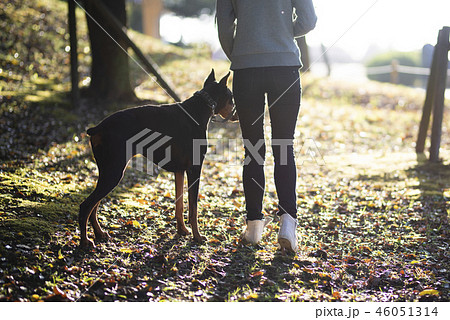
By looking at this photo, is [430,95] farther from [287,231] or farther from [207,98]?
[287,231]

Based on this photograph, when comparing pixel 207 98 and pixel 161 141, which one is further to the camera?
pixel 207 98

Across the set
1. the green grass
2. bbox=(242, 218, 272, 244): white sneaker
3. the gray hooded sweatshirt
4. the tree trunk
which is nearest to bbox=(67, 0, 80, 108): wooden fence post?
the green grass

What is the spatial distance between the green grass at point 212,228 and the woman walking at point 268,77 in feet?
1.94

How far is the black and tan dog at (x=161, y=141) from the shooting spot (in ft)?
12.4

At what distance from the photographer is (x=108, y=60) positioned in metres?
9.24

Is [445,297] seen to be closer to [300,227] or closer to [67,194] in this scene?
[300,227]

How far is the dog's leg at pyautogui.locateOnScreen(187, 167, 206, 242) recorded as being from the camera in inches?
168

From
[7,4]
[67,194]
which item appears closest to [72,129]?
[67,194]

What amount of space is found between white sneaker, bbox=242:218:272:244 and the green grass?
11cm

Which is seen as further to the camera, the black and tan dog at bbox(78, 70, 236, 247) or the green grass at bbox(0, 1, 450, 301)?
the black and tan dog at bbox(78, 70, 236, 247)

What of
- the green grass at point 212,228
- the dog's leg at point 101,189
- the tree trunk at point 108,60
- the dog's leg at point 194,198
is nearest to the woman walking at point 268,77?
the dog's leg at point 194,198

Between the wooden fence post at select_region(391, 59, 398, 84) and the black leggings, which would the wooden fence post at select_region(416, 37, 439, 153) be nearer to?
the black leggings

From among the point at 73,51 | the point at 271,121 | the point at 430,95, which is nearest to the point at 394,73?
the point at 430,95

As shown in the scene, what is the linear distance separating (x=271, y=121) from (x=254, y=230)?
1016mm
